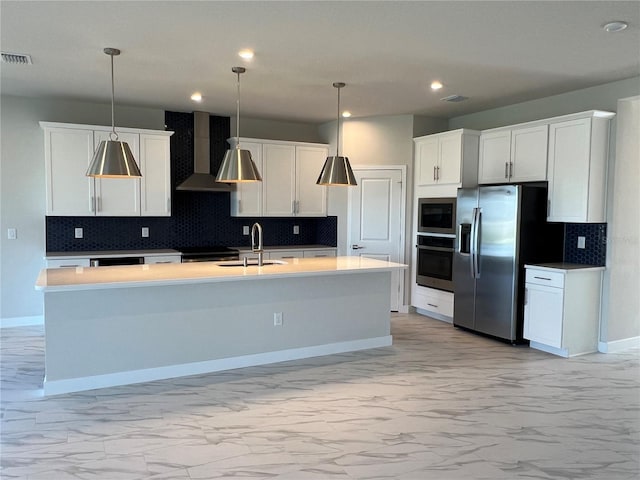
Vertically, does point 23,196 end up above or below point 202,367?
above

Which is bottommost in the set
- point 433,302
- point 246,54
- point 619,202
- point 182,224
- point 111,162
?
point 433,302

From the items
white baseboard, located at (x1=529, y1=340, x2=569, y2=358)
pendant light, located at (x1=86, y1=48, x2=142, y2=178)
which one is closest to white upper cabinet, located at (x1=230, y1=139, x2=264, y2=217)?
pendant light, located at (x1=86, y1=48, x2=142, y2=178)

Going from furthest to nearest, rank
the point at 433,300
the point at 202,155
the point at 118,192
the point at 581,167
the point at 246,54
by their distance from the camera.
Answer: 1. the point at 202,155
2. the point at 433,300
3. the point at 118,192
4. the point at 581,167
5. the point at 246,54

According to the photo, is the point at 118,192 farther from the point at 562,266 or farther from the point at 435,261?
the point at 562,266

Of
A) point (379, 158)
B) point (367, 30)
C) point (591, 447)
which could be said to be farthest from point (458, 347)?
point (367, 30)

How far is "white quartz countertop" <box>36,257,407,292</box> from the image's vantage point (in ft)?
11.6

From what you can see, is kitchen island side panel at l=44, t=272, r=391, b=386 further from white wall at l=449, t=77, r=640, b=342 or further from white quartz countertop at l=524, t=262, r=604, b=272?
white wall at l=449, t=77, r=640, b=342

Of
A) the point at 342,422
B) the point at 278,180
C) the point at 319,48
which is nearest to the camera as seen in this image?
the point at 342,422

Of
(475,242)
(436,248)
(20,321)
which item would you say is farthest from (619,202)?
(20,321)

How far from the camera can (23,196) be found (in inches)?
222

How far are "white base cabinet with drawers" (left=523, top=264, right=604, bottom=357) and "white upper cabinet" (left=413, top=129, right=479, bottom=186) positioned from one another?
1482 mm

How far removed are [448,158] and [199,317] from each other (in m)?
3.62

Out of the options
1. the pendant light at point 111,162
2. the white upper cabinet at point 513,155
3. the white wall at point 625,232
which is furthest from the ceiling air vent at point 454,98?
the pendant light at point 111,162

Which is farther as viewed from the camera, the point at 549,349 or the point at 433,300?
the point at 433,300
